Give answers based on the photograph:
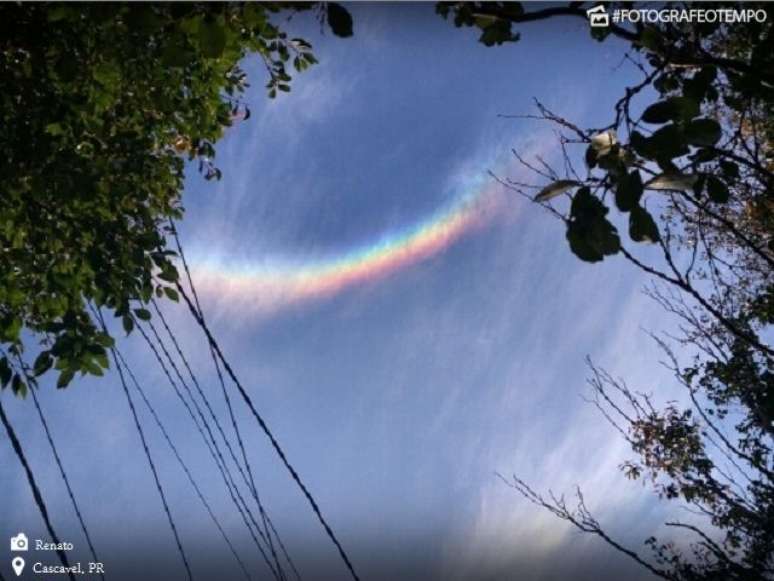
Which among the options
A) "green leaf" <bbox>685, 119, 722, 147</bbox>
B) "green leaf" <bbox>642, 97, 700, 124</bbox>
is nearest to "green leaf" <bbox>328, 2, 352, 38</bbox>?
"green leaf" <bbox>642, 97, 700, 124</bbox>

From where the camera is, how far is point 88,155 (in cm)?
447

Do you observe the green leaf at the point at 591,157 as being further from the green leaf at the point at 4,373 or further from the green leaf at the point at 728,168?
the green leaf at the point at 4,373

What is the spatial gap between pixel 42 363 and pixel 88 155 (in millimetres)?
1767

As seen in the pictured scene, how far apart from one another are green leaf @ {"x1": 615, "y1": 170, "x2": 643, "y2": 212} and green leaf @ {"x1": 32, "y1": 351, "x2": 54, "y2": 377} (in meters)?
3.61

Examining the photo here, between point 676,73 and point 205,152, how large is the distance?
423 centimetres

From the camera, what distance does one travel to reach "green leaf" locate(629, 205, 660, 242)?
1431 mm

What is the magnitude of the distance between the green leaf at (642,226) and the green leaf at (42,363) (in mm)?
3629

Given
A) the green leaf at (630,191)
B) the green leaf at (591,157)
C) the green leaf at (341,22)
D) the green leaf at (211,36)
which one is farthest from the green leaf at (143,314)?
the green leaf at (630,191)

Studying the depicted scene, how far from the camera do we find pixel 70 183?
3836 mm

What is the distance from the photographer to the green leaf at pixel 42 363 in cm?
361

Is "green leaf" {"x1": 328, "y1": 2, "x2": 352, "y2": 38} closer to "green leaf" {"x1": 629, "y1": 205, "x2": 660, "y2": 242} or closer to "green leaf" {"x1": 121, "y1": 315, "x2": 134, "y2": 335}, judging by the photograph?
"green leaf" {"x1": 629, "y1": 205, "x2": 660, "y2": 242}

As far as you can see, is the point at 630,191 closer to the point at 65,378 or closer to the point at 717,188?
the point at 717,188

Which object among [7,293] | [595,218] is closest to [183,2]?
[595,218]

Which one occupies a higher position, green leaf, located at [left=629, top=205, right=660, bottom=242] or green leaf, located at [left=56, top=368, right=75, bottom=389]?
green leaf, located at [left=56, top=368, right=75, bottom=389]
